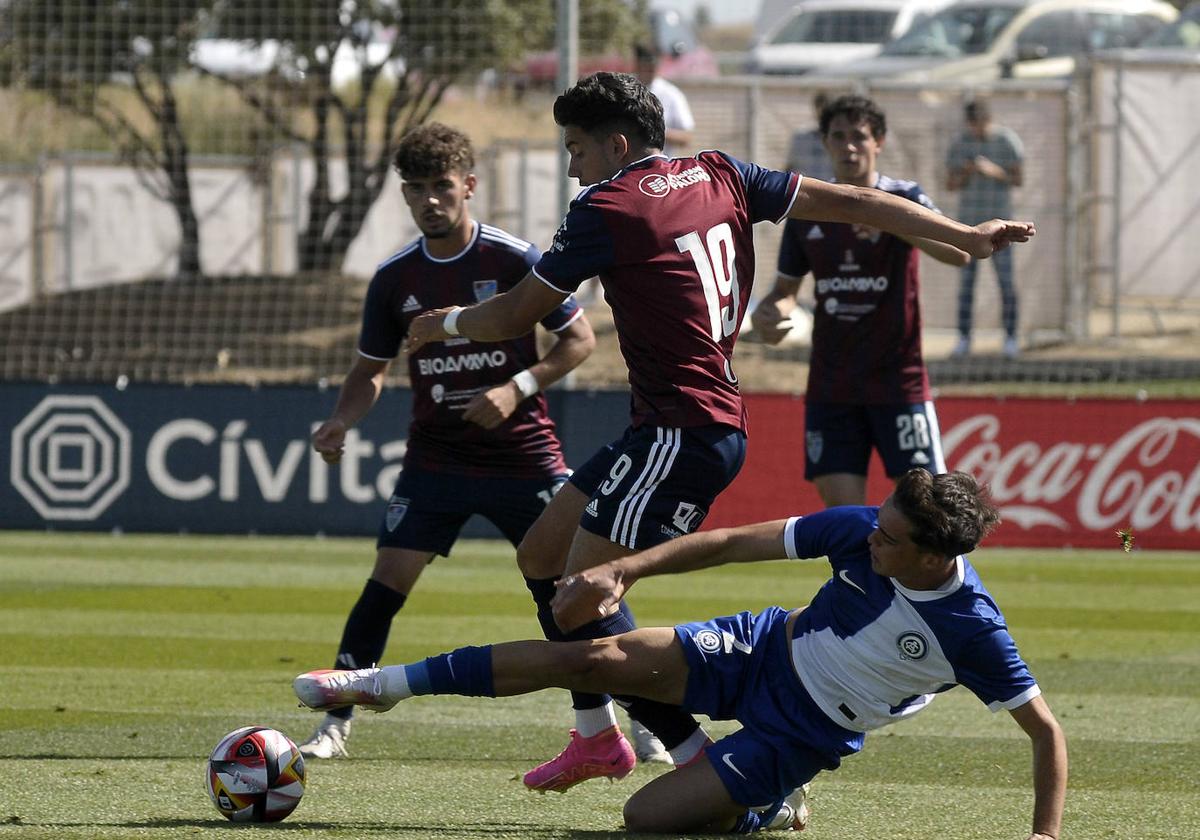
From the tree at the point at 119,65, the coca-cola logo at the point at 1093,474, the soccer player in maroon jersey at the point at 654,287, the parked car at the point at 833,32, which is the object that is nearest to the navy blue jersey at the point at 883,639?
the soccer player in maroon jersey at the point at 654,287

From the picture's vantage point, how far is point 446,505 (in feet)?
22.7

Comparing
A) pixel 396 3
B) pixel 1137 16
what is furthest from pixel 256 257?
pixel 1137 16

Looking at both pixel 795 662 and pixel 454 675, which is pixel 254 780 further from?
pixel 795 662

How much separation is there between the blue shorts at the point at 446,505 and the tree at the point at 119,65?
39.1ft

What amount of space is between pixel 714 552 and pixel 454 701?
320 cm

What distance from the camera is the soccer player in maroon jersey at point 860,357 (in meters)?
8.51

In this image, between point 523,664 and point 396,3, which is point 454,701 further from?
point 396,3

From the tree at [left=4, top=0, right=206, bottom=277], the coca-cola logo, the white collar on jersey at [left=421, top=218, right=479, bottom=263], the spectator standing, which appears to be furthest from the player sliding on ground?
the tree at [left=4, top=0, right=206, bottom=277]

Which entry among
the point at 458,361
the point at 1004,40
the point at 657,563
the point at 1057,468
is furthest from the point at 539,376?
the point at 1004,40

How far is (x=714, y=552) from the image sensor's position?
4.98m

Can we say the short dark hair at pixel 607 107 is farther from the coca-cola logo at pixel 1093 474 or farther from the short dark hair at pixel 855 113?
the coca-cola logo at pixel 1093 474

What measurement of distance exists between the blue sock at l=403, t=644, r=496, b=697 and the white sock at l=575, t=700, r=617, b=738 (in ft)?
2.22

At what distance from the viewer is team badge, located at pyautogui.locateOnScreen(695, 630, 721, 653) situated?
538 cm

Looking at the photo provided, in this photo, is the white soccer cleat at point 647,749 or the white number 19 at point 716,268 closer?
the white number 19 at point 716,268
